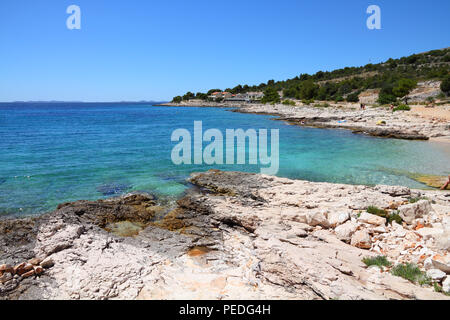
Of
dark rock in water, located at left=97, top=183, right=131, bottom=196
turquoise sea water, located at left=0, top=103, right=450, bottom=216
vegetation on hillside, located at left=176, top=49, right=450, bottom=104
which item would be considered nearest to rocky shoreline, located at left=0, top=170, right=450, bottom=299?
dark rock in water, located at left=97, top=183, right=131, bottom=196

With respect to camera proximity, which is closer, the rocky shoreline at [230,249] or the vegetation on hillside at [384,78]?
the rocky shoreline at [230,249]

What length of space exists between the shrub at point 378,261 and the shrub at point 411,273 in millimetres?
233

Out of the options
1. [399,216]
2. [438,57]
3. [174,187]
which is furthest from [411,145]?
[438,57]

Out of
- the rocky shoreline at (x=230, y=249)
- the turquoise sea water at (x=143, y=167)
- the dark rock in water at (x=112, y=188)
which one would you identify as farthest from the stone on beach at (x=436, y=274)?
the dark rock in water at (x=112, y=188)

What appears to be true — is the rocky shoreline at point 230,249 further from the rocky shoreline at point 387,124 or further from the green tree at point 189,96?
the green tree at point 189,96

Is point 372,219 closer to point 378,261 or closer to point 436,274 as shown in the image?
point 378,261

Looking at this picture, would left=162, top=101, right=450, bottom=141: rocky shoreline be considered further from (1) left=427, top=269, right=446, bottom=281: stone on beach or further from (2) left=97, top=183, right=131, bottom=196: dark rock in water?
(2) left=97, top=183, right=131, bottom=196: dark rock in water

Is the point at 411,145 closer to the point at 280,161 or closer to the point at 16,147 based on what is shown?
the point at 280,161

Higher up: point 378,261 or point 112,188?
point 112,188

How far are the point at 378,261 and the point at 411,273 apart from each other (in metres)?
0.68

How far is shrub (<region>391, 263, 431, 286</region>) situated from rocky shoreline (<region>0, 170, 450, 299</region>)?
13 cm

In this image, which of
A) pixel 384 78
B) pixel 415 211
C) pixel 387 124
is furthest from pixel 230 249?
pixel 384 78

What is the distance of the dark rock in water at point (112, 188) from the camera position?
486 inches

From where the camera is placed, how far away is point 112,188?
12.9 metres
